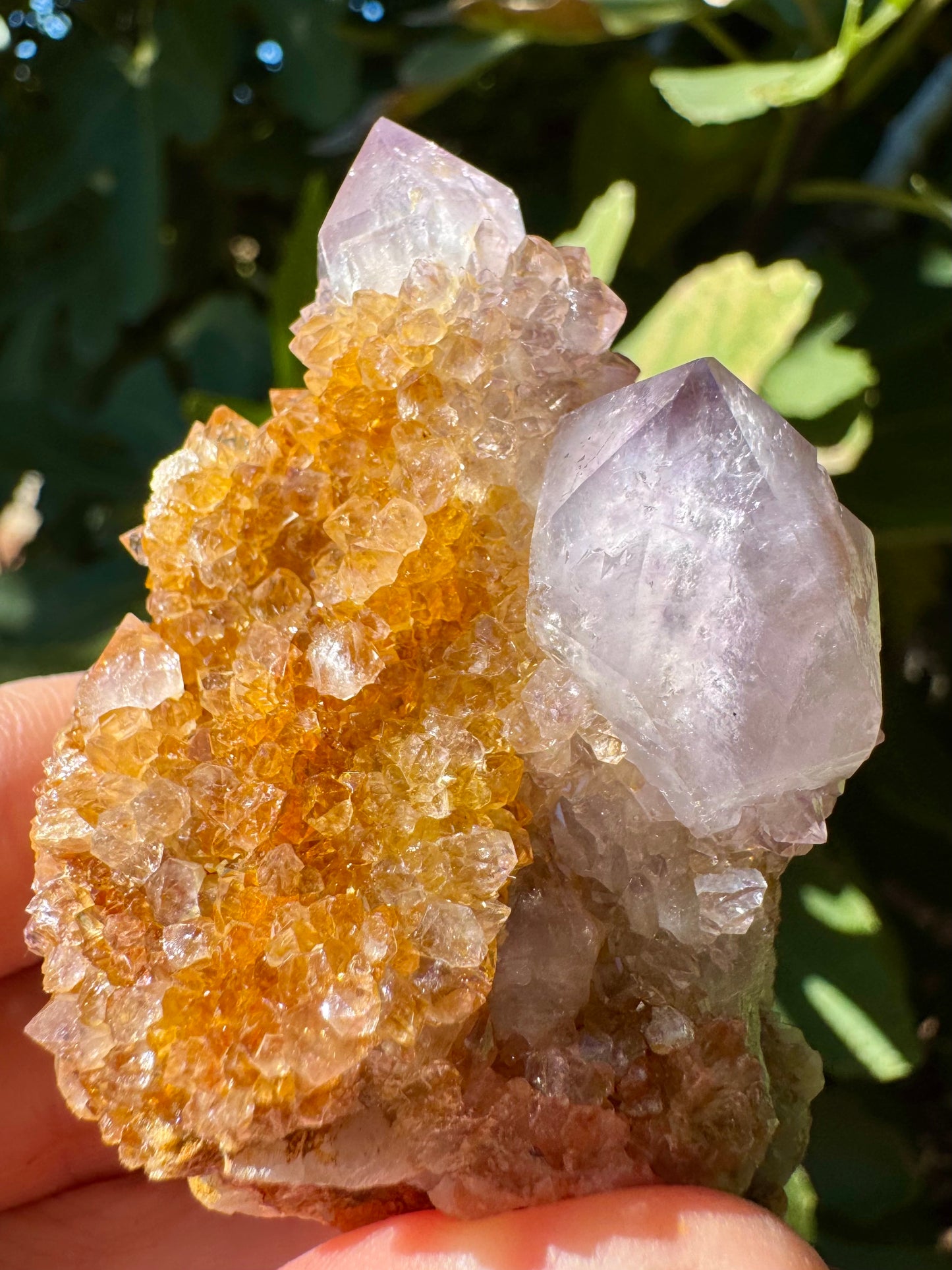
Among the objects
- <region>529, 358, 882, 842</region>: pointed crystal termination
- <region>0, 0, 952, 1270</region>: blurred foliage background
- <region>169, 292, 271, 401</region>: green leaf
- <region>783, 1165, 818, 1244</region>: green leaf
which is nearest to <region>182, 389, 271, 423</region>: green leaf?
<region>0, 0, 952, 1270</region>: blurred foliage background

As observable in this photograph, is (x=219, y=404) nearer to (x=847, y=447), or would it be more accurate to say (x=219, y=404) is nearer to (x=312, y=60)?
(x=312, y=60)

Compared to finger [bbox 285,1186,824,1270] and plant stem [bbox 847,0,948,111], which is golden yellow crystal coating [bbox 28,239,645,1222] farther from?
plant stem [bbox 847,0,948,111]

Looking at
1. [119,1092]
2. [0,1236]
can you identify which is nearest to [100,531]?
[0,1236]

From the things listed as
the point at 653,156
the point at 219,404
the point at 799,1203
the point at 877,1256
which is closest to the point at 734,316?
the point at 653,156

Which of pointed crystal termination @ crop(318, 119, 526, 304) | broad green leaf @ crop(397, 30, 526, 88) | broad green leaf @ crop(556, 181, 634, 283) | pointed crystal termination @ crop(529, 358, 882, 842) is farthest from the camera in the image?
broad green leaf @ crop(397, 30, 526, 88)

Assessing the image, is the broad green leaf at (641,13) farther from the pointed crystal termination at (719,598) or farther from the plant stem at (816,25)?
the pointed crystal termination at (719,598)

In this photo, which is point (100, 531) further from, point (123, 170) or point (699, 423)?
point (699, 423)

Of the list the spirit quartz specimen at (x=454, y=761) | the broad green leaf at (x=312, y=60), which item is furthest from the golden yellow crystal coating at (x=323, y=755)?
the broad green leaf at (x=312, y=60)
